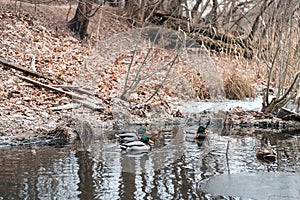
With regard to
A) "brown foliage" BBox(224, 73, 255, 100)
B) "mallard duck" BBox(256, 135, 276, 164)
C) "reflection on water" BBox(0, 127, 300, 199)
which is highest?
"brown foliage" BBox(224, 73, 255, 100)

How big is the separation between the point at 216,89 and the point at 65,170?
309 inches

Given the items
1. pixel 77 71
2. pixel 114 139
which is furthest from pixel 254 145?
pixel 77 71

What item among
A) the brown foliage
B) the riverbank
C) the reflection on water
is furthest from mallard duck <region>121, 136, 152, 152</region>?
the brown foliage

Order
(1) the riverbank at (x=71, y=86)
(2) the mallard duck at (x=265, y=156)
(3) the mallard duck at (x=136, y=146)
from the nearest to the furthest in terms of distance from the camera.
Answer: (2) the mallard duck at (x=265, y=156) → (3) the mallard duck at (x=136, y=146) → (1) the riverbank at (x=71, y=86)

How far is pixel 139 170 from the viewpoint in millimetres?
7383

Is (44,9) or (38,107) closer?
(38,107)

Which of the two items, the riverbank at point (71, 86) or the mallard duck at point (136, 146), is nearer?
the mallard duck at point (136, 146)

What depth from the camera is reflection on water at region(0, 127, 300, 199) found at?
6.18m

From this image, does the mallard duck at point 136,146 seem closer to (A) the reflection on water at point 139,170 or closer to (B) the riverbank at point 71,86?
(A) the reflection on water at point 139,170

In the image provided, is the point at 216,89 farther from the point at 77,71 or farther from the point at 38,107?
the point at 38,107

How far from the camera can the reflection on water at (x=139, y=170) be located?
243 inches

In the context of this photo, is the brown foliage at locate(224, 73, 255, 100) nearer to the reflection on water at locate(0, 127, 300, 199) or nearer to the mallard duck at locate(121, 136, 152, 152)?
the reflection on water at locate(0, 127, 300, 199)

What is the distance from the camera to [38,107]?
11.4 meters

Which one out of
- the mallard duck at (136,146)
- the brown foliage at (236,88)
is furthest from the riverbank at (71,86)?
the mallard duck at (136,146)
